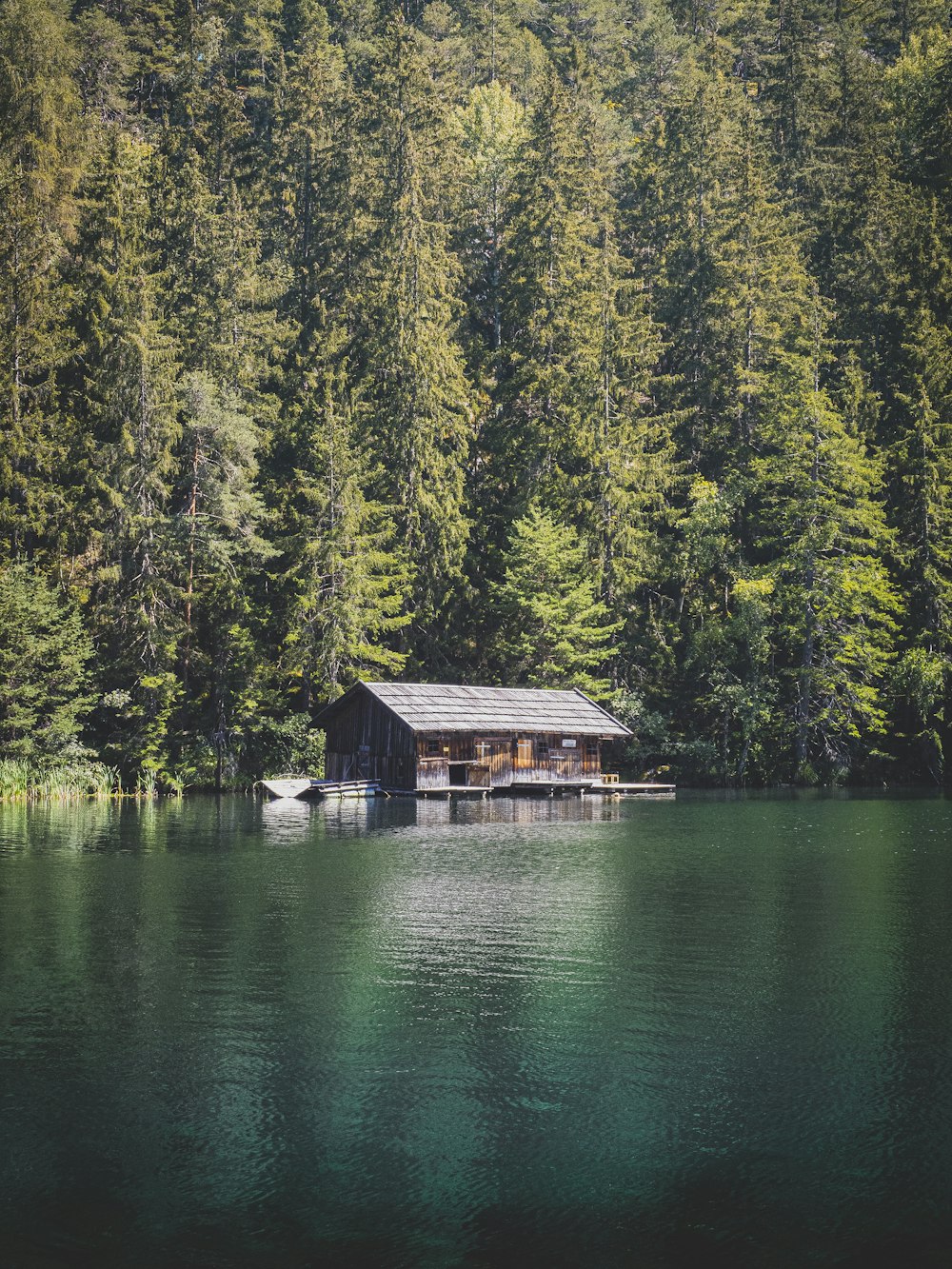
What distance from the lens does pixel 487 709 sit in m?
51.2

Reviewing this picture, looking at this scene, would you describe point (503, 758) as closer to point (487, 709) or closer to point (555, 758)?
point (487, 709)

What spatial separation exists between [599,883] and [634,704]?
3390 centimetres

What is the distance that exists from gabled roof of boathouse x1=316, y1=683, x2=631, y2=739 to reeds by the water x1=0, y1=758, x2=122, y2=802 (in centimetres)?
908

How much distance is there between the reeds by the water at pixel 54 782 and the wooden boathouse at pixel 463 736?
29.8ft

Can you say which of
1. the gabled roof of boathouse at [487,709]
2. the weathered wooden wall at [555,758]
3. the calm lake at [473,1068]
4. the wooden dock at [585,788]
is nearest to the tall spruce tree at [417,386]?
the gabled roof of boathouse at [487,709]

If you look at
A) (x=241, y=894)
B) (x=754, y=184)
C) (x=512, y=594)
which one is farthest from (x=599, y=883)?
(x=754, y=184)

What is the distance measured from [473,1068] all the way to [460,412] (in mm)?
53781

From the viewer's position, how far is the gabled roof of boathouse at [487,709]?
1950 inches

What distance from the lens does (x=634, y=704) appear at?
58438 mm

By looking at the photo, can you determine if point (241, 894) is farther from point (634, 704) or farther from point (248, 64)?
point (248, 64)

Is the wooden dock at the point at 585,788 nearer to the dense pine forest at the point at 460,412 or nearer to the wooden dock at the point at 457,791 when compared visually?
the wooden dock at the point at 457,791

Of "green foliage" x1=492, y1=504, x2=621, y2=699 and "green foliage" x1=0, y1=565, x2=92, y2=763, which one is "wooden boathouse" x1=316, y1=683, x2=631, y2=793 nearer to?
"green foliage" x1=492, y1=504, x2=621, y2=699

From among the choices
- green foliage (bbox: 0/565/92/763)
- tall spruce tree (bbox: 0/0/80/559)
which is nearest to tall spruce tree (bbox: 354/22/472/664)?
tall spruce tree (bbox: 0/0/80/559)

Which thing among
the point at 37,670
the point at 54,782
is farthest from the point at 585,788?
the point at 37,670
